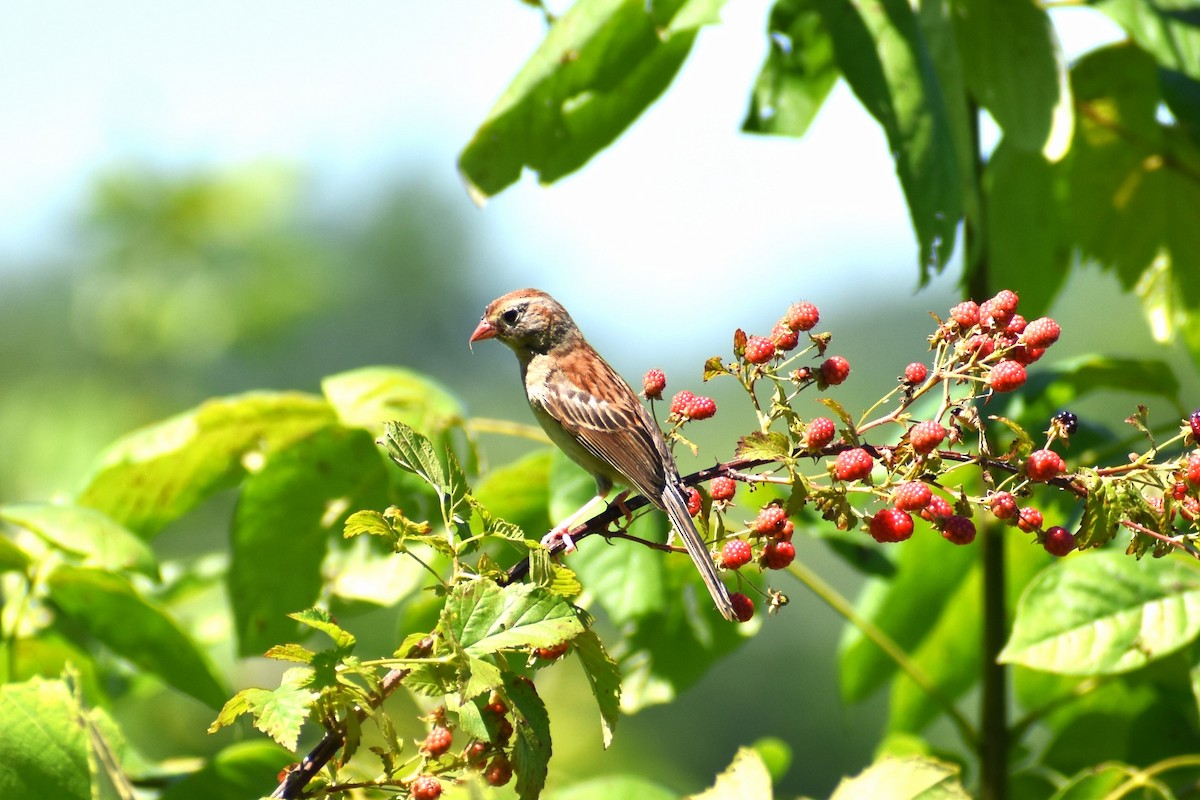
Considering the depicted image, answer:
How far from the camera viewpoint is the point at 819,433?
1.84 m

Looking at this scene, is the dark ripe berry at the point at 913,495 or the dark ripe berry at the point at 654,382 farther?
the dark ripe berry at the point at 654,382

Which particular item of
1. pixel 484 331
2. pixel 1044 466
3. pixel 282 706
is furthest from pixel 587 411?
pixel 282 706

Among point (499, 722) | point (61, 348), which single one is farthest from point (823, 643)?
point (499, 722)

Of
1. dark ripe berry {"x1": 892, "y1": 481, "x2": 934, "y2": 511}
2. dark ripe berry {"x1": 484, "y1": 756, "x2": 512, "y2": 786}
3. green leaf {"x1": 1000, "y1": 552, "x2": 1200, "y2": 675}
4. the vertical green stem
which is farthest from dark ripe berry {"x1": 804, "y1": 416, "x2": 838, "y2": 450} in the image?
the vertical green stem

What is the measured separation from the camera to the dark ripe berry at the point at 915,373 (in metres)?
1.98

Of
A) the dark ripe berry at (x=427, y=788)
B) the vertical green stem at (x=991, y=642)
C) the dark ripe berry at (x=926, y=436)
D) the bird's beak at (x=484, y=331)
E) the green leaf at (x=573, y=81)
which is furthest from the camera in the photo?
the bird's beak at (x=484, y=331)

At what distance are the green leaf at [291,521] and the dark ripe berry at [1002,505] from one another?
5.88ft

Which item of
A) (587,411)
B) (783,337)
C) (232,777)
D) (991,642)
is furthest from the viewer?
(587,411)

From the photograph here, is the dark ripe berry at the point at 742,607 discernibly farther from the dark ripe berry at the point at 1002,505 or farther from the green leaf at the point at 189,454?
the green leaf at the point at 189,454

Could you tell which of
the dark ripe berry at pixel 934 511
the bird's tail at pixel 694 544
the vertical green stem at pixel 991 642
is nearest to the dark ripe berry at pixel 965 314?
the dark ripe berry at pixel 934 511

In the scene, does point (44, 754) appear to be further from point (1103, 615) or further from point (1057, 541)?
point (1103, 615)

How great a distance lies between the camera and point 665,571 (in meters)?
3.05

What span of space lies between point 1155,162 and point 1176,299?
41 centimetres

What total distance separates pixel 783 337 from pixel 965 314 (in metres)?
0.30
